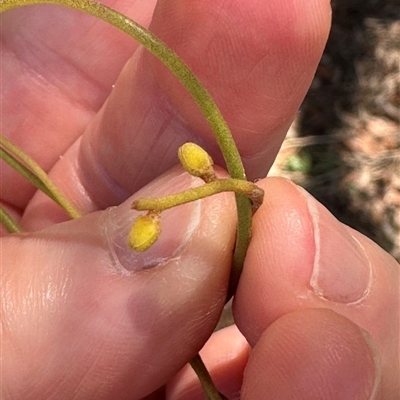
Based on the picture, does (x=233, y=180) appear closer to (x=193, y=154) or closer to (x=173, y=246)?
(x=193, y=154)

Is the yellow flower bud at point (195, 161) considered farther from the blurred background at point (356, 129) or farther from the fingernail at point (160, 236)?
the blurred background at point (356, 129)

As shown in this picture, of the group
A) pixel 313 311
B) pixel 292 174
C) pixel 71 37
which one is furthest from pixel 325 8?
pixel 292 174

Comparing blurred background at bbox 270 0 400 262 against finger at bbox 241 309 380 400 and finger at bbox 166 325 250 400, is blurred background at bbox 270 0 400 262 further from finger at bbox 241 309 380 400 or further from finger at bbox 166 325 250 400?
finger at bbox 241 309 380 400

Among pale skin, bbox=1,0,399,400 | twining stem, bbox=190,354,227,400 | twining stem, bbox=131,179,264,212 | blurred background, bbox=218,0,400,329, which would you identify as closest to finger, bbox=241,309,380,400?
pale skin, bbox=1,0,399,400

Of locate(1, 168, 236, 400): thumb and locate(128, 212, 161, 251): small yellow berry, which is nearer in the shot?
locate(128, 212, 161, 251): small yellow berry

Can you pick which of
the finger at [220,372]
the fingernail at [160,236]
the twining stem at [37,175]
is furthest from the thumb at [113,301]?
the finger at [220,372]

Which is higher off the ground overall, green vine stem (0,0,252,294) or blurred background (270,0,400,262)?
green vine stem (0,0,252,294)
